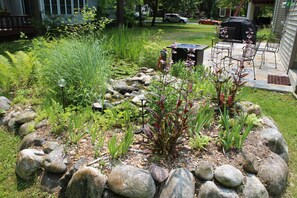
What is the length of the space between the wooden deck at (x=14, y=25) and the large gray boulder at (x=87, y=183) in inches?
410

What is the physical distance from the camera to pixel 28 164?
8.34ft

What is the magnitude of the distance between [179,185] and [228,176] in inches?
16.2

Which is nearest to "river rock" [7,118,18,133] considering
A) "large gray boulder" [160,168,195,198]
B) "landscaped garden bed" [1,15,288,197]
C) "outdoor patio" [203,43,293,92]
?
"landscaped garden bed" [1,15,288,197]

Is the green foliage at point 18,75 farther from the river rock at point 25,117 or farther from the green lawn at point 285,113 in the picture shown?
the green lawn at point 285,113

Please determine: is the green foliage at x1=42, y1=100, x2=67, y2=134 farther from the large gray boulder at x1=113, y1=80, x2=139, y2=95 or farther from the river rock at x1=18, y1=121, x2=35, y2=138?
the large gray boulder at x1=113, y1=80, x2=139, y2=95

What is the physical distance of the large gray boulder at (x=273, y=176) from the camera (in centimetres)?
238

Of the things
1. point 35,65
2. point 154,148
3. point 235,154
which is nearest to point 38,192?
point 154,148

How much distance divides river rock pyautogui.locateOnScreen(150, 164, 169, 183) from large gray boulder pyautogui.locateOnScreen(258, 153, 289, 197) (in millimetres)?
894

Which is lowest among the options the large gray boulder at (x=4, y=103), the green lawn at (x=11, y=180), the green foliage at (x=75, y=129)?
the green lawn at (x=11, y=180)

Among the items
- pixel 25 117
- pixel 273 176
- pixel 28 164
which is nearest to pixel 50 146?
pixel 28 164

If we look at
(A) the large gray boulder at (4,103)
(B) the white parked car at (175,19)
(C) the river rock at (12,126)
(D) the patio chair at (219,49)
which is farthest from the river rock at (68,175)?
(B) the white parked car at (175,19)

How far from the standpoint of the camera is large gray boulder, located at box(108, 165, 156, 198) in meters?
2.07

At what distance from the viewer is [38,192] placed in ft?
7.97

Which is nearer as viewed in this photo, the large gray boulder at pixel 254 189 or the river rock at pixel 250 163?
the large gray boulder at pixel 254 189
